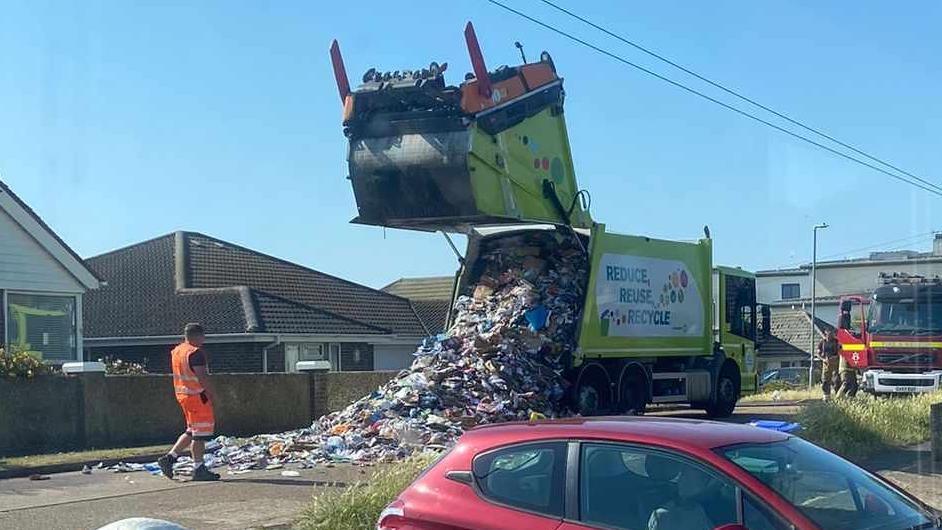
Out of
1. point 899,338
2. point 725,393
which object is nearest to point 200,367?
point 725,393

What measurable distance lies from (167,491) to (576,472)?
273 inches

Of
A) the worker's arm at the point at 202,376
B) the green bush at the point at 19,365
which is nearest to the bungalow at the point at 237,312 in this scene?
the green bush at the point at 19,365

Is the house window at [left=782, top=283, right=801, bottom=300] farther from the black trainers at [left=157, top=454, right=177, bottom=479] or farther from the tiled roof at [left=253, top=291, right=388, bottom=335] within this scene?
the black trainers at [left=157, top=454, right=177, bottom=479]

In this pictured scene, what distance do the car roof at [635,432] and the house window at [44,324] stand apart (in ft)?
62.5

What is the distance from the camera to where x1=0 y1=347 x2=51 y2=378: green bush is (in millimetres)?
15703

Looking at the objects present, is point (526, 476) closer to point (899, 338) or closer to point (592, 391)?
point (592, 391)

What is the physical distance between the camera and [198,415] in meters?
11.9

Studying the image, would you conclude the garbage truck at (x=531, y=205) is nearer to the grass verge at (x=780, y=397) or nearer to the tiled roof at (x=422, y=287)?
the grass verge at (x=780, y=397)

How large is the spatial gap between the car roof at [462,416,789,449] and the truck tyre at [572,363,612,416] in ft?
32.7

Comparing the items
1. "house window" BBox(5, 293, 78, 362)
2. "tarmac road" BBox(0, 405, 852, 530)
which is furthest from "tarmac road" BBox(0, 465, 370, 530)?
"house window" BBox(5, 293, 78, 362)

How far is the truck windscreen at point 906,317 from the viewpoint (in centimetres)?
2536

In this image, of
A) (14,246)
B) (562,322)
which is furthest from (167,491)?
(14,246)

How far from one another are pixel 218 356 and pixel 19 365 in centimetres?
1209

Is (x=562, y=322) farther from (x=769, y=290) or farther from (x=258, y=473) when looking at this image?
(x=769, y=290)
